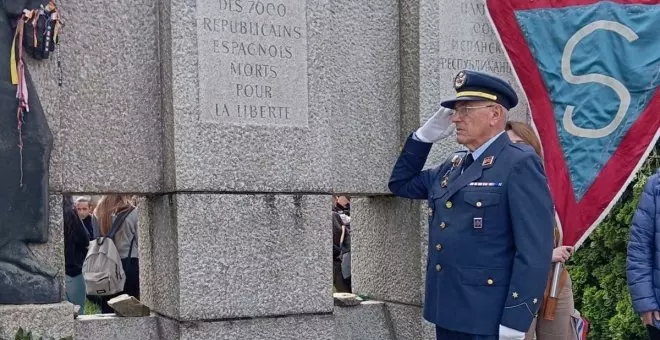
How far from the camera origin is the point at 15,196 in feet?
12.3

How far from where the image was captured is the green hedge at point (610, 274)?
6.70 m

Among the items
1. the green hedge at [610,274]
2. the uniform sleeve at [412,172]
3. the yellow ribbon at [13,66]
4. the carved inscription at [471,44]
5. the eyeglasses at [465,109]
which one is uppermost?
the carved inscription at [471,44]

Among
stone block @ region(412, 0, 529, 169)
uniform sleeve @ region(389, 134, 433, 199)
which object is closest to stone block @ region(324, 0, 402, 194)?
stone block @ region(412, 0, 529, 169)

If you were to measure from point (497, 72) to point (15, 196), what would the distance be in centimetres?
256

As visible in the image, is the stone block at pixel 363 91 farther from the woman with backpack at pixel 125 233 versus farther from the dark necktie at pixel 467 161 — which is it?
the woman with backpack at pixel 125 233

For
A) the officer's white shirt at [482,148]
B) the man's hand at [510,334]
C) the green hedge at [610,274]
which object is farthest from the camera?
the green hedge at [610,274]

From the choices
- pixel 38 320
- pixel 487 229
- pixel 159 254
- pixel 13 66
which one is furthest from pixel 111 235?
pixel 487 229

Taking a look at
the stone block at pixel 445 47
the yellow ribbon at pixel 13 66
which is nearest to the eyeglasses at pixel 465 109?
the stone block at pixel 445 47

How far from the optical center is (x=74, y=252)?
677cm

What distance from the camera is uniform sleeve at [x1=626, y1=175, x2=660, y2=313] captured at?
4387 mm

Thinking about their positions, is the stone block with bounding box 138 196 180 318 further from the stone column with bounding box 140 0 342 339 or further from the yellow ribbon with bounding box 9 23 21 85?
the yellow ribbon with bounding box 9 23 21 85

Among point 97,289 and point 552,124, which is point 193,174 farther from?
point 97,289

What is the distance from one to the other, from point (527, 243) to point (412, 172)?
0.86 meters

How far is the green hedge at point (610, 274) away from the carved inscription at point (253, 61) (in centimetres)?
329
